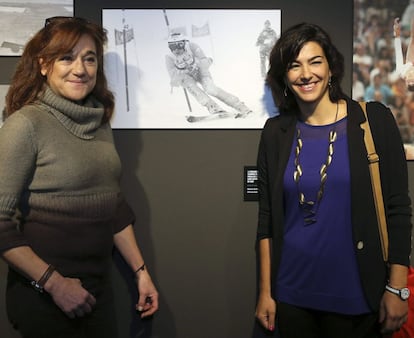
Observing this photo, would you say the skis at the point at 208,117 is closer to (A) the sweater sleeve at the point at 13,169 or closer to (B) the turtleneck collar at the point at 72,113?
(B) the turtleneck collar at the point at 72,113

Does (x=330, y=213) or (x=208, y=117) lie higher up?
(x=208, y=117)

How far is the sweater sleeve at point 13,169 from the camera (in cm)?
A: 118

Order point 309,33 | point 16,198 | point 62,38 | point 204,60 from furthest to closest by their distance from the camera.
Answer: point 204,60 → point 309,33 → point 62,38 → point 16,198

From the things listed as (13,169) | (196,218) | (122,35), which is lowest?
(196,218)

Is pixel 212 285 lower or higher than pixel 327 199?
lower

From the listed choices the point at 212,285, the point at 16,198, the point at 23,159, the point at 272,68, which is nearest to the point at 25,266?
the point at 16,198

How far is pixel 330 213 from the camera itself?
1.36 m

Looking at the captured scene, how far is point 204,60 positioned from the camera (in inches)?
70.6

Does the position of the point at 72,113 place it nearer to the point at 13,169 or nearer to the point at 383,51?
the point at 13,169

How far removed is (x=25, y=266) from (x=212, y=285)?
877mm

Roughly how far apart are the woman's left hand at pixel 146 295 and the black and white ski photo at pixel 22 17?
3.49ft

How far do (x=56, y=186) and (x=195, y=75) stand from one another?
0.80 metres

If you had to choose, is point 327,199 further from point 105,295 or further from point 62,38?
point 62,38

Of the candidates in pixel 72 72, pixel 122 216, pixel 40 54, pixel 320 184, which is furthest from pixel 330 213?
pixel 40 54
